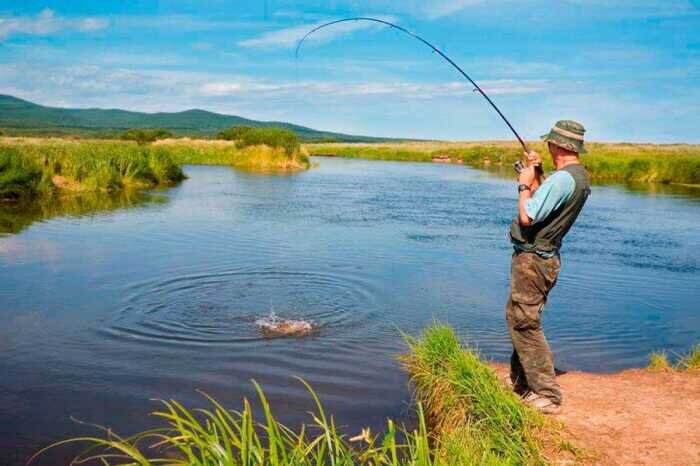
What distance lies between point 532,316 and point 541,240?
0.50m

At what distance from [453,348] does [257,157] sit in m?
33.3

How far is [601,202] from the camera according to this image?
73.3 feet

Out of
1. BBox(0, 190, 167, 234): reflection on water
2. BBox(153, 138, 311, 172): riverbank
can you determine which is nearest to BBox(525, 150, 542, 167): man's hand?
BBox(0, 190, 167, 234): reflection on water

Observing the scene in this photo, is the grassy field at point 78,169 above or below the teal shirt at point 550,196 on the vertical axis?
below

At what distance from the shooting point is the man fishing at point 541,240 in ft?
13.7

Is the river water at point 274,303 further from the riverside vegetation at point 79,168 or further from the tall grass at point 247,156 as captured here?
the tall grass at point 247,156

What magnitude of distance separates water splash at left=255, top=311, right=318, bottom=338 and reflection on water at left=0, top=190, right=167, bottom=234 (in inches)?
300

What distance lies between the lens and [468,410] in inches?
171

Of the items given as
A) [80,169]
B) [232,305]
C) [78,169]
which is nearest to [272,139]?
[80,169]

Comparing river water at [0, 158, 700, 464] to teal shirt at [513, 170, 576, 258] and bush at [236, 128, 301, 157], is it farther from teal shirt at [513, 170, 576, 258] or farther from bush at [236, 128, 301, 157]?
bush at [236, 128, 301, 157]

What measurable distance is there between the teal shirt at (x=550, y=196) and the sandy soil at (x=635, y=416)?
1.33 meters

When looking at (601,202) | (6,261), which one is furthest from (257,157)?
(6,261)

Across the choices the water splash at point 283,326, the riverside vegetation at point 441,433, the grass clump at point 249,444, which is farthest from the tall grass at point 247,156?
the grass clump at point 249,444

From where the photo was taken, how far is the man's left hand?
433cm
